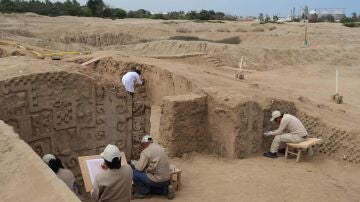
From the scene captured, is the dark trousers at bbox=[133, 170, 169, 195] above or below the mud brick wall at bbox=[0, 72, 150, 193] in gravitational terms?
below

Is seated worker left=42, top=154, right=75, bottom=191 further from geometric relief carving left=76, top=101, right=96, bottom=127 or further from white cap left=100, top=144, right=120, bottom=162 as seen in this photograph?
geometric relief carving left=76, top=101, right=96, bottom=127

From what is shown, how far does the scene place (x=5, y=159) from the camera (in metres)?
4.35

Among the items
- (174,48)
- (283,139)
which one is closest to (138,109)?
(283,139)

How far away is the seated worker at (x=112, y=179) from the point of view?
5.15 meters

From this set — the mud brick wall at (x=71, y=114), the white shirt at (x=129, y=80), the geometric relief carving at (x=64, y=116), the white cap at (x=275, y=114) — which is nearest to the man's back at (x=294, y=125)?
the white cap at (x=275, y=114)

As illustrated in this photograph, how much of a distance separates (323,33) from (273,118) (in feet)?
102

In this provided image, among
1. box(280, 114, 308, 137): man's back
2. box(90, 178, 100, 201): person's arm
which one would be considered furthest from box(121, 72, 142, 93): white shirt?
box(90, 178, 100, 201): person's arm

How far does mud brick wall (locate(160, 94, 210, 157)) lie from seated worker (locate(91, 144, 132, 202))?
4.21m

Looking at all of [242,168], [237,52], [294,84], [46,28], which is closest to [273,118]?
[242,168]

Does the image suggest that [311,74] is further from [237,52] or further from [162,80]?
[162,80]

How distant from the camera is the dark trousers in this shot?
7137 mm

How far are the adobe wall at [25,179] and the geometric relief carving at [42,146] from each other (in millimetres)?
2072

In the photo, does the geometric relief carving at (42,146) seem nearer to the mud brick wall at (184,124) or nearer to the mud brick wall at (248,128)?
the mud brick wall at (184,124)

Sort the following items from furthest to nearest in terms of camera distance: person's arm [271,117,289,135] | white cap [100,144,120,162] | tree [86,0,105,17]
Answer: tree [86,0,105,17]
person's arm [271,117,289,135]
white cap [100,144,120,162]
